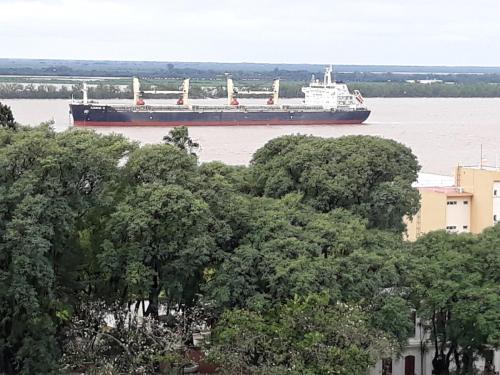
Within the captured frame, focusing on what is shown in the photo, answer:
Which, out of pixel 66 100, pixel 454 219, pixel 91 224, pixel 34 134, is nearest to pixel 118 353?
pixel 91 224

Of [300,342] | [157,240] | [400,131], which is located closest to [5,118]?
[157,240]

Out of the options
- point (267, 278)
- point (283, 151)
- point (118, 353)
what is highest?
point (283, 151)

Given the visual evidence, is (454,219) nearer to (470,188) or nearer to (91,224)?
(470,188)

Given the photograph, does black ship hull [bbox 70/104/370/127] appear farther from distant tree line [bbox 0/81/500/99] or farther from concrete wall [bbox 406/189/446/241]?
concrete wall [bbox 406/189/446/241]

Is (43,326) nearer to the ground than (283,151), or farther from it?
nearer to the ground

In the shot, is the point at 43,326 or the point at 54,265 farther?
the point at 54,265

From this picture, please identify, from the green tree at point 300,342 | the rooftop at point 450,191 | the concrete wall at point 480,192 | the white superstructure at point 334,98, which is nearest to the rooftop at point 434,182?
the rooftop at point 450,191
